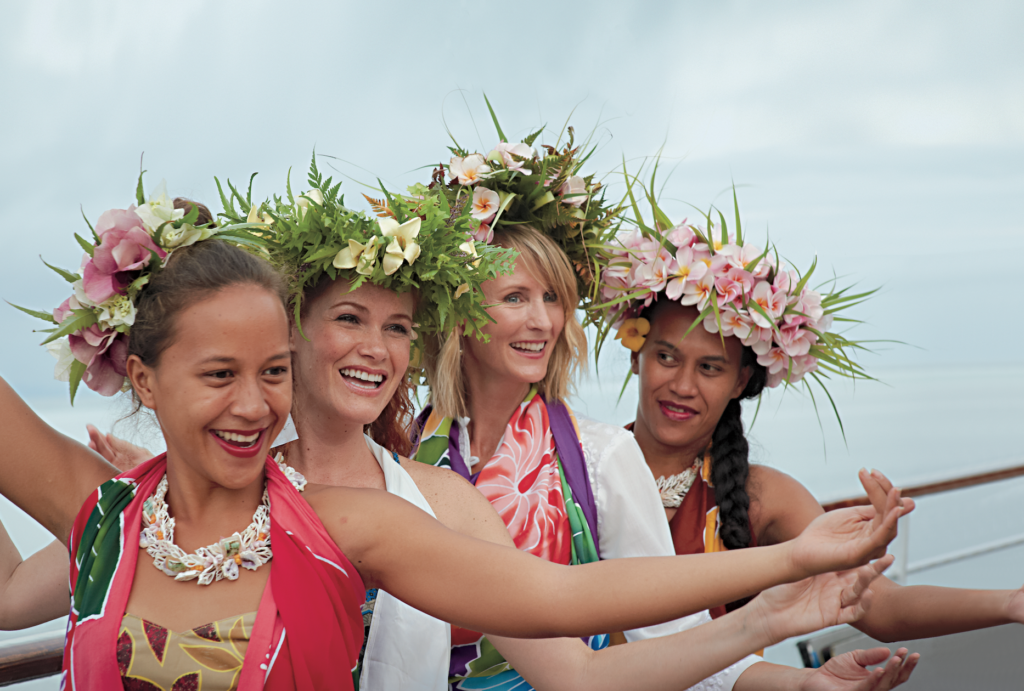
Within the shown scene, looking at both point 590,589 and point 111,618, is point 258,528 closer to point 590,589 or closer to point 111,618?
point 111,618

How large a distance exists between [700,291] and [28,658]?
192 cm

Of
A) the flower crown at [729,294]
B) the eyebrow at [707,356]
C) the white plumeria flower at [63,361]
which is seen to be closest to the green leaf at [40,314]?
the white plumeria flower at [63,361]

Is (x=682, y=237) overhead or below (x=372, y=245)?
overhead

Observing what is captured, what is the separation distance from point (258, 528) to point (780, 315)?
5.72 feet

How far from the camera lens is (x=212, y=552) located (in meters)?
1.30

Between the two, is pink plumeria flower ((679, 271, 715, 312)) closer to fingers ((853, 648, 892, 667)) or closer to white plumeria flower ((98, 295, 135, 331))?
fingers ((853, 648, 892, 667))

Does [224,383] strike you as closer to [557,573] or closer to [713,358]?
[557,573]

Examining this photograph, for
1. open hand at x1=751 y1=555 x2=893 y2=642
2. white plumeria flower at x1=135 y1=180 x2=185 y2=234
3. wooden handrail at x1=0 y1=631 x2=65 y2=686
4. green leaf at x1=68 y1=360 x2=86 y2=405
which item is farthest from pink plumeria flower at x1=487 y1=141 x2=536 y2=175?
wooden handrail at x1=0 y1=631 x2=65 y2=686

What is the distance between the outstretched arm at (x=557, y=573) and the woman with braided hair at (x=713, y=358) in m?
1.19

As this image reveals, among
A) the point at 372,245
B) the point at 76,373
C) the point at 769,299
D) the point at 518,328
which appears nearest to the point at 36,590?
the point at 76,373

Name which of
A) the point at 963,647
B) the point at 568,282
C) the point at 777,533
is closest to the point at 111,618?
the point at 568,282

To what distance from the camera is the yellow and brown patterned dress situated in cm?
121

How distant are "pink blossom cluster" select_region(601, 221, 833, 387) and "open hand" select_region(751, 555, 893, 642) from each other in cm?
116

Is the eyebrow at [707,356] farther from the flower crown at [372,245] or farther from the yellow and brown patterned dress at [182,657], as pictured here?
the yellow and brown patterned dress at [182,657]
